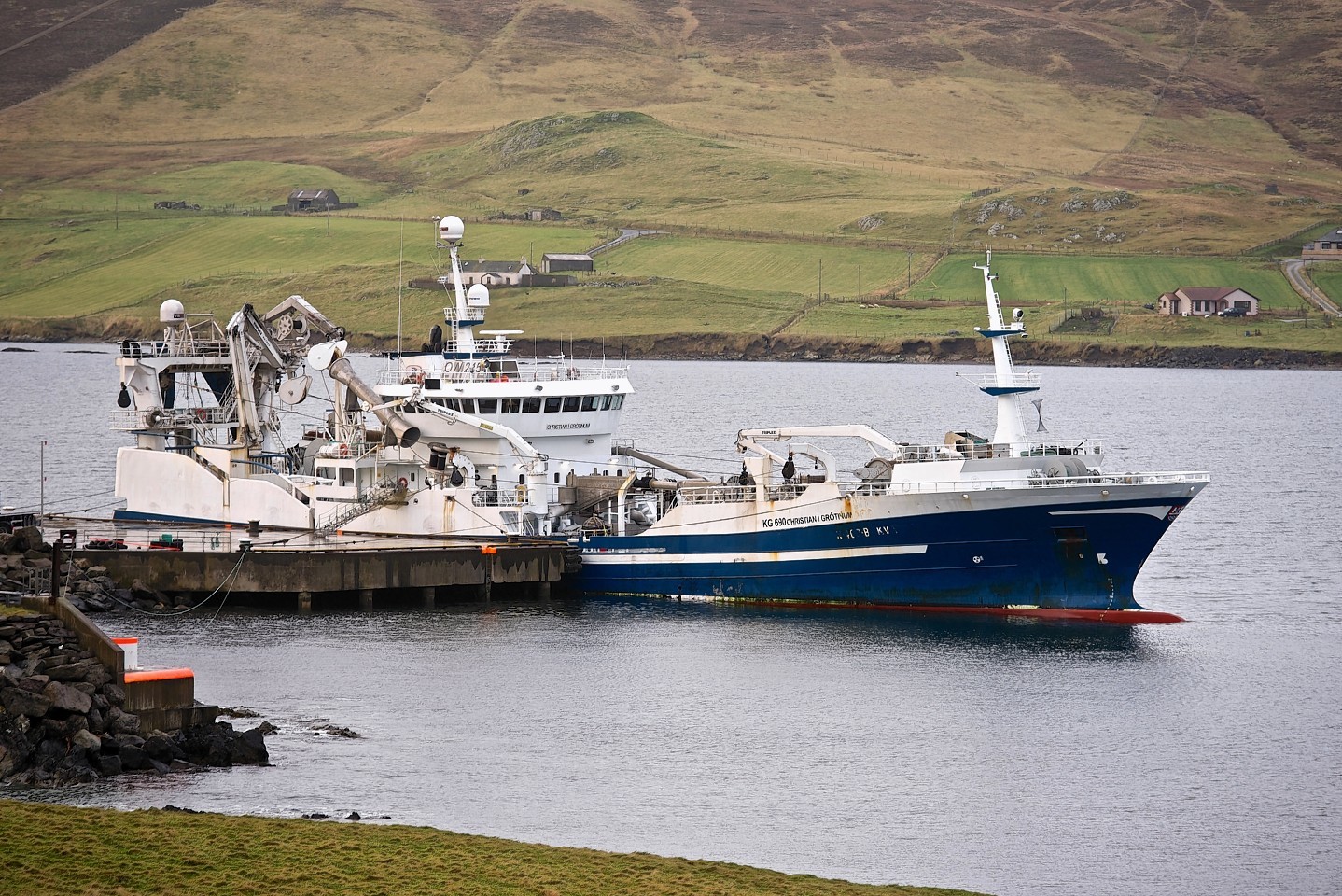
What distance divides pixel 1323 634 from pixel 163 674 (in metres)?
31.9

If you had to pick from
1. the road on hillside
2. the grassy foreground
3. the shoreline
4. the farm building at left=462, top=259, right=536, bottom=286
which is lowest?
the grassy foreground

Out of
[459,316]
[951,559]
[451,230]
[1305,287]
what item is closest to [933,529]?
[951,559]

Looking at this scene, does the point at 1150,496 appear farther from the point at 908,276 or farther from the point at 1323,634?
the point at 908,276

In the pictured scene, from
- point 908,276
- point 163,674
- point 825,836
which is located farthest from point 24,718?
point 908,276

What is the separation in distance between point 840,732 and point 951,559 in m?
12.6

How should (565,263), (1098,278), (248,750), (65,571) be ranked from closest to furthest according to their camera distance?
(248,750) → (65,571) → (1098,278) → (565,263)

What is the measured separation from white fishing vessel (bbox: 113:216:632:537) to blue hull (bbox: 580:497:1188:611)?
564 cm

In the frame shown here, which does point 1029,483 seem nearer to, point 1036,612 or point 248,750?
point 1036,612

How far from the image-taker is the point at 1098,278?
182875 mm

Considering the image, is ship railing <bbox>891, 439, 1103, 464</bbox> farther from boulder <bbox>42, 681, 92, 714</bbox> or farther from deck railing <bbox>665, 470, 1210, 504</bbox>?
boulder <bbox>42, 681, 92, 714</bbox>

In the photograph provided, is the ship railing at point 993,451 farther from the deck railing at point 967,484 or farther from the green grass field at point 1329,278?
the green grass field at point 1329,278

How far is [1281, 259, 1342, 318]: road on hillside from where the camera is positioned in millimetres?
175250

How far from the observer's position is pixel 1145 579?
2301 inches

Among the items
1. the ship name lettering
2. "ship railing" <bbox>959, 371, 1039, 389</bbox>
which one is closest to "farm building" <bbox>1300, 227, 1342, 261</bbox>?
"ship railing" <bbox>959, 371, 1039, 389</bbox>
